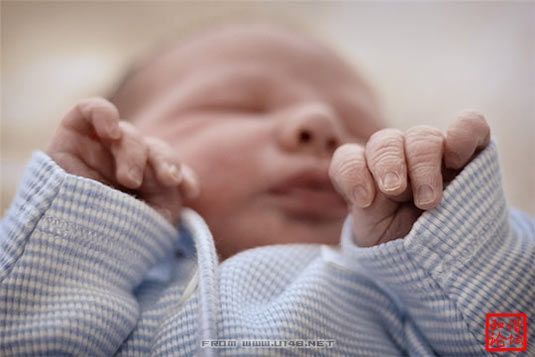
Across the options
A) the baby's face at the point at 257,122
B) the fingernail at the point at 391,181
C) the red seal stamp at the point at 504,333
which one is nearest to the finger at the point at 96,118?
the baby's face at the point at 257,122

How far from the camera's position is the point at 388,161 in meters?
0.45

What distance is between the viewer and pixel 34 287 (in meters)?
0.44

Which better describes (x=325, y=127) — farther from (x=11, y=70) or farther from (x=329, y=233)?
(x=11, y=70)

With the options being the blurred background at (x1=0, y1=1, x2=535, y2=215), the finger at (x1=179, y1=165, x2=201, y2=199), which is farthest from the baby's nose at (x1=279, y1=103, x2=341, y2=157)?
the blurred background at (x1=0, y1=1, x2=535, y2=215)

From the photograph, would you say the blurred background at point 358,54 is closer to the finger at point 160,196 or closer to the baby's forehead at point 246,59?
the baby's forehead at point 246,59

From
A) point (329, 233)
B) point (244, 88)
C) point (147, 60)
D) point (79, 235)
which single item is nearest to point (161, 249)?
point (79, 235)

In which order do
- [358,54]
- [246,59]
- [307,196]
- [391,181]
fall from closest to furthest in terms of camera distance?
[391,181] → [307,196] → [246,59] → [358,54]

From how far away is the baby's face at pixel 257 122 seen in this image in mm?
646

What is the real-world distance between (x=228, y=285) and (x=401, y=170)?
7.5 inches

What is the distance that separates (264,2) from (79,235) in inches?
38.4

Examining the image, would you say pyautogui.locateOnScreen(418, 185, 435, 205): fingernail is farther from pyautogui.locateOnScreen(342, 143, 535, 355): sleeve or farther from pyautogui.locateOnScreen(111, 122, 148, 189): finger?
pyautogui.locateOnScreen(111, 122, 148, 189): finger

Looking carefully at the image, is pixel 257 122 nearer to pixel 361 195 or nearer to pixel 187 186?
pixel 187 186

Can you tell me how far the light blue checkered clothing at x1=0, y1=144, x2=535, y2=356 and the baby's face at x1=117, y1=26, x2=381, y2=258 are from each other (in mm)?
119

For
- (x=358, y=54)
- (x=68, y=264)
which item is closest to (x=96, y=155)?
(x=68, y=264)
